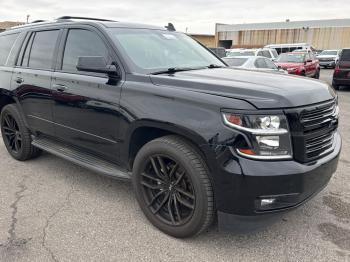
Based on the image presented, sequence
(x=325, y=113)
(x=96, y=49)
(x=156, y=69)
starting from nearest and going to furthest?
(x=325, y=113) → (x=156, y=69) → (x=96, y=49)

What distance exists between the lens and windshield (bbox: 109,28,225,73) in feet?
11.8

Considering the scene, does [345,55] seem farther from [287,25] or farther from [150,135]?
[287,25]

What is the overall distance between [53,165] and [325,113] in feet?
12.2

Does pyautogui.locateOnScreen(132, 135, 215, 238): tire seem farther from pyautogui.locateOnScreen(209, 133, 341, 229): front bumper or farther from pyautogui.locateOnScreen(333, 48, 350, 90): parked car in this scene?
pyautogui.locateOnScreen(333, 48, 350, 90): parked car

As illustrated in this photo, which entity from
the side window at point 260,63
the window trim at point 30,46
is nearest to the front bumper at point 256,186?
the window trim at point 30,46

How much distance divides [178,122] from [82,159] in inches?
62.3

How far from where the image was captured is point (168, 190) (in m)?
3.19

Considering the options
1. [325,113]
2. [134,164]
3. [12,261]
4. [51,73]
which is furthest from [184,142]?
[51,73]

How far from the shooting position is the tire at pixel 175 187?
282cm

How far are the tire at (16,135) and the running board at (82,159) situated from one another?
0.86 feet

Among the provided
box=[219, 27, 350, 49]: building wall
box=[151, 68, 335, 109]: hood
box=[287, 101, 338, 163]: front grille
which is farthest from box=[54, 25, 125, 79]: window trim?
box=[219, 27, 350, 49]: building wall

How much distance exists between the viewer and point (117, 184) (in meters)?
4.38

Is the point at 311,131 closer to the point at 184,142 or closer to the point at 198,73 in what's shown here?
the point at 184,142

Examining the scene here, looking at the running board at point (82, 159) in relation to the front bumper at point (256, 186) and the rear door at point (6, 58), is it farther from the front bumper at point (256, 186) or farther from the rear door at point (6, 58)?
the front bumper at point (256, 186)
